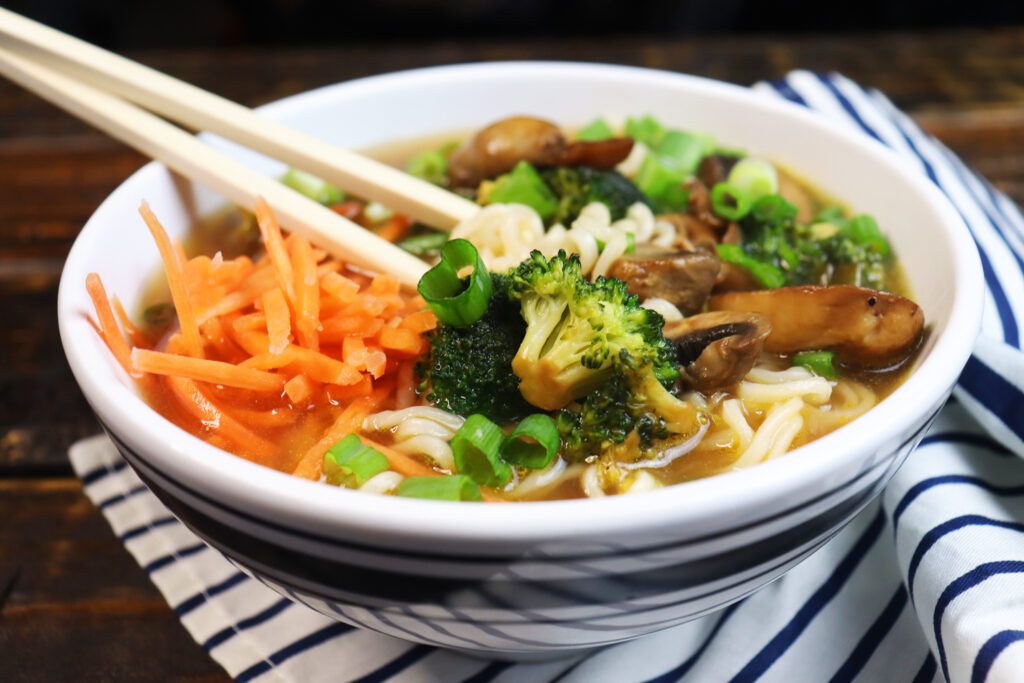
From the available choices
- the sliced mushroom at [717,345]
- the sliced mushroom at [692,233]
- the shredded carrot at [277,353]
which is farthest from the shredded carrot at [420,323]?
the sliced mushroom at [692,233]

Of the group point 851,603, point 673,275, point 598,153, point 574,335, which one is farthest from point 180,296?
point 851,603

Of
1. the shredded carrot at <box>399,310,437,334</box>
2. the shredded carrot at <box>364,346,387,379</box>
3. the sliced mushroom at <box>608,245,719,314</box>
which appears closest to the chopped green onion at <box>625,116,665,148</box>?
the sliced mushroom at <box>608,245,719,314</box>

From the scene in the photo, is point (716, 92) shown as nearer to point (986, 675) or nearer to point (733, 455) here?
point (733, 455)

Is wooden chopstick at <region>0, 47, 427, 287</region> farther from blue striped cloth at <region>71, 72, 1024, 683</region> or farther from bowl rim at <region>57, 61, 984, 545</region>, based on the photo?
blue striped cloth at <region>71, 72, 1024, 683</region>

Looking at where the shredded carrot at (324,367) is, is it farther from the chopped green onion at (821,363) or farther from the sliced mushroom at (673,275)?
the chopped green onion at (821,363)

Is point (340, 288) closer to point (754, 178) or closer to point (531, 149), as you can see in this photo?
point (531, 149)

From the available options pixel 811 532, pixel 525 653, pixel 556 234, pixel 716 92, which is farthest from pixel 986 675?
pixel 716 92

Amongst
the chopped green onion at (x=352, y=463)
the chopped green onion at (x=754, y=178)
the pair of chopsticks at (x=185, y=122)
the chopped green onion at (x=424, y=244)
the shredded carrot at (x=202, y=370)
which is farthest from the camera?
the chopped green onion at (x=754, y=178)
